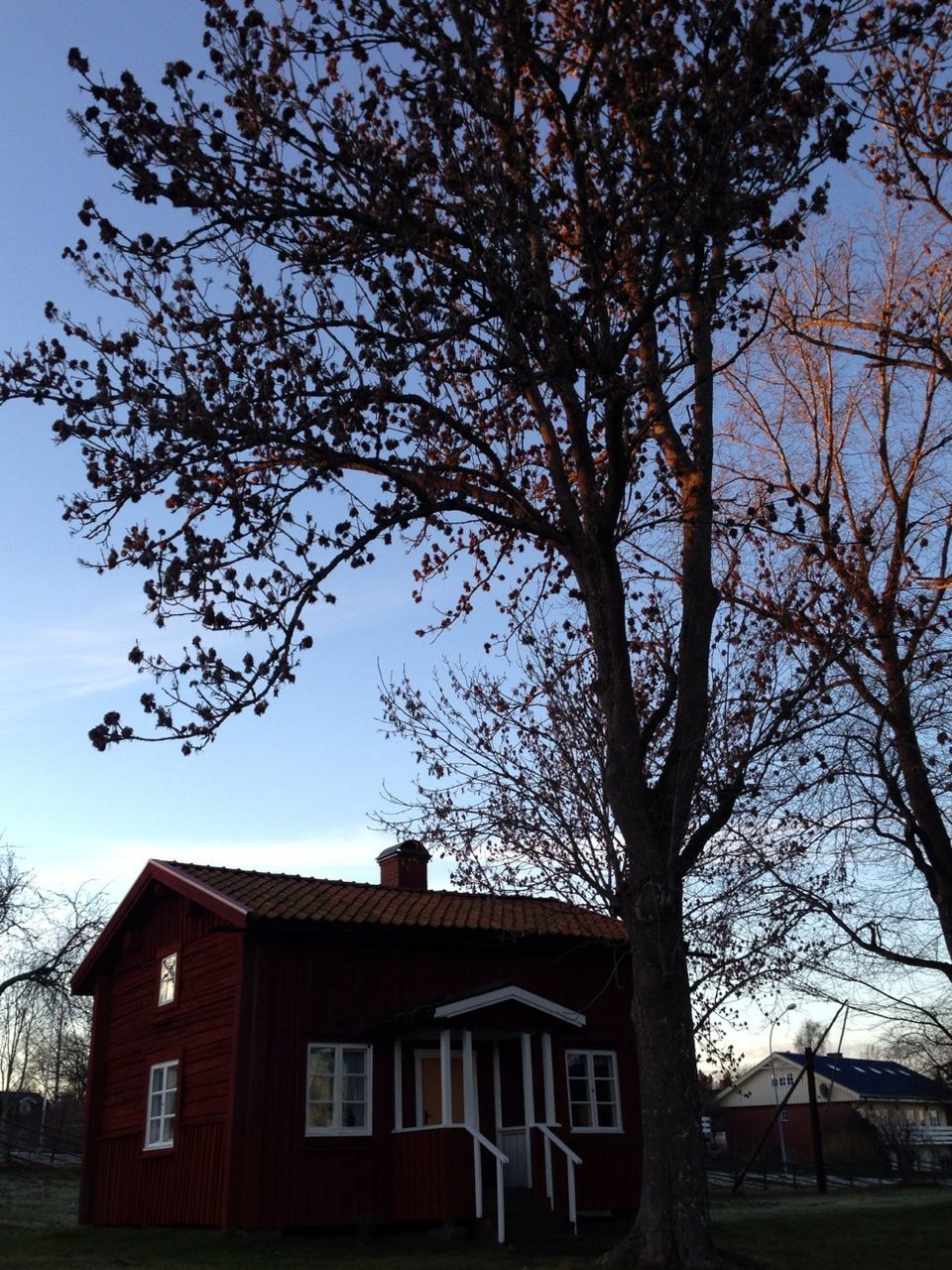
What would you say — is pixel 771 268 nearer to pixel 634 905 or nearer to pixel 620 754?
pixel 620 754

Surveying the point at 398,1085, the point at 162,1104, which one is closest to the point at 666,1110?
the point at 398,1085

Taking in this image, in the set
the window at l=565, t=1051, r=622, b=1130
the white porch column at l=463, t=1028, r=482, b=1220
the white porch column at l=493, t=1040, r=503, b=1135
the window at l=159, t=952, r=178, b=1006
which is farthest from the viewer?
the window at l=159, t=952, r=178, b=1006

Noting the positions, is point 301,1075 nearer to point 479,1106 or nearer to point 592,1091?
point 479,1106

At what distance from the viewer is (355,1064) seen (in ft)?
56.9

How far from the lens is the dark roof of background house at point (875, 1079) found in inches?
2166

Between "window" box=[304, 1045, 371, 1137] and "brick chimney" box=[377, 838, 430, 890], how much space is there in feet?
18.2

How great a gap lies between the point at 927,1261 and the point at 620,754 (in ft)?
21.6

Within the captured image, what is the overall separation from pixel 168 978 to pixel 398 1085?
15.5 feet

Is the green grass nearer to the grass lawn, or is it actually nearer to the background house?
the grass lawn

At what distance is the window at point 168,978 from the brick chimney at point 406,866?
4623 millimetres

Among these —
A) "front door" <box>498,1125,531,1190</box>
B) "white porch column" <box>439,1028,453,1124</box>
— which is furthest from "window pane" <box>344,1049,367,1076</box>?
"front door" <box>498,1125,531,1190</box>

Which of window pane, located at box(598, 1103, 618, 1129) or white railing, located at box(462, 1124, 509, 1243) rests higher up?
window pane, located at box(598, 1103, 618, 1129)

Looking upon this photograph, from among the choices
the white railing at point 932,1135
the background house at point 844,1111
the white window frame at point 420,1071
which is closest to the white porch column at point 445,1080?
the white window frame at point 420,1071

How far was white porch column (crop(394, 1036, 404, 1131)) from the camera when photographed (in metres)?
17.1
